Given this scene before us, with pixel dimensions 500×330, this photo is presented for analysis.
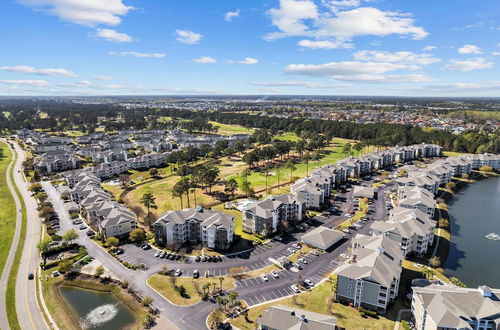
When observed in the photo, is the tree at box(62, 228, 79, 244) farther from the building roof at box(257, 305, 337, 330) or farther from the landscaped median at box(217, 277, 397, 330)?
the building roof at box(257, 305, 337, 330)

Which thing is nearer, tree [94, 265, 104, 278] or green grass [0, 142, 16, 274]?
tree [94, 265, 104, 278]

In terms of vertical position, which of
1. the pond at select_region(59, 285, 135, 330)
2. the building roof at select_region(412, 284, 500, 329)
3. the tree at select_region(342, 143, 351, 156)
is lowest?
the pond at select_region(59, 285, 135, 330)

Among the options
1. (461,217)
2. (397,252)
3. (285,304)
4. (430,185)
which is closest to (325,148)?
(430,185)

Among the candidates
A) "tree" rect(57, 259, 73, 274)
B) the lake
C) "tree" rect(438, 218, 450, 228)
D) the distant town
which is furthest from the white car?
"tree" rect(57, 259, 73, 274)

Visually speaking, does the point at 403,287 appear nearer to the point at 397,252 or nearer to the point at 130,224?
the point at 397,252

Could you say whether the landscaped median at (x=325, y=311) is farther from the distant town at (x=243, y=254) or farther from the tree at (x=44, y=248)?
the tree at (x=44, y=248)

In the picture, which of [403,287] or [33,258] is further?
[33,258]

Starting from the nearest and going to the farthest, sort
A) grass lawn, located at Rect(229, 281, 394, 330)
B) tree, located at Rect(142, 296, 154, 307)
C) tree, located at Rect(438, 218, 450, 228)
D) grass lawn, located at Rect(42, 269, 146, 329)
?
grass lawn, located at Rect(229, 281, 394, 330)
grass lawn, located at Rect(42, 269, 146, 329)
tree, located at Rect(142, 296, 154, 307)
tree, located at Rect(438, 218, 450, 228)
